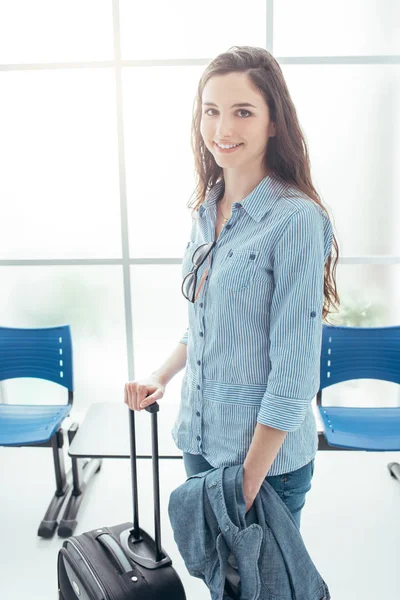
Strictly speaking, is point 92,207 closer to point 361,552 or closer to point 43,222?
point 43,222

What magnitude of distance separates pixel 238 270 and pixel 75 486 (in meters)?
1.81

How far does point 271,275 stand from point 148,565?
82cm

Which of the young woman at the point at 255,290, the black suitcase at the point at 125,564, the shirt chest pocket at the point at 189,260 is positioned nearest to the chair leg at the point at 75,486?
the black suitcase at the point at 125,564

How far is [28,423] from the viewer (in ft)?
7.94

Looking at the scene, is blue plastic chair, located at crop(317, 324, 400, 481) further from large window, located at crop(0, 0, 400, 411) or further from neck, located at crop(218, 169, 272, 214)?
neck, located at crop(218, 169, 272, 214)

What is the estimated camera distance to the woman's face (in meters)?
1.14

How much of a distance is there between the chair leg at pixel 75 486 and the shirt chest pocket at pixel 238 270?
1534 mm

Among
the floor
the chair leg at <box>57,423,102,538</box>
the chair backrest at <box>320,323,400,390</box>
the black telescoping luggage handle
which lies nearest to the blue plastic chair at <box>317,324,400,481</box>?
the chair backrest at <box>320,323,400,390</box>

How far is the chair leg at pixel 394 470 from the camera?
2670 mm

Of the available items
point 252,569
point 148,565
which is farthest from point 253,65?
point 148,565

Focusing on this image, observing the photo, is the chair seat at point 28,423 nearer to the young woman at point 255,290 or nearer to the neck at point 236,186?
the young woman at point 255,290

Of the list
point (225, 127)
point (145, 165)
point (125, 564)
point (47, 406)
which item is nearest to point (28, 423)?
point (47, 406)

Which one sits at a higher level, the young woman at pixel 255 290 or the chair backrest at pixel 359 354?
the young woman at pixel 255 290

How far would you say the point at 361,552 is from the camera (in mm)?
2174
